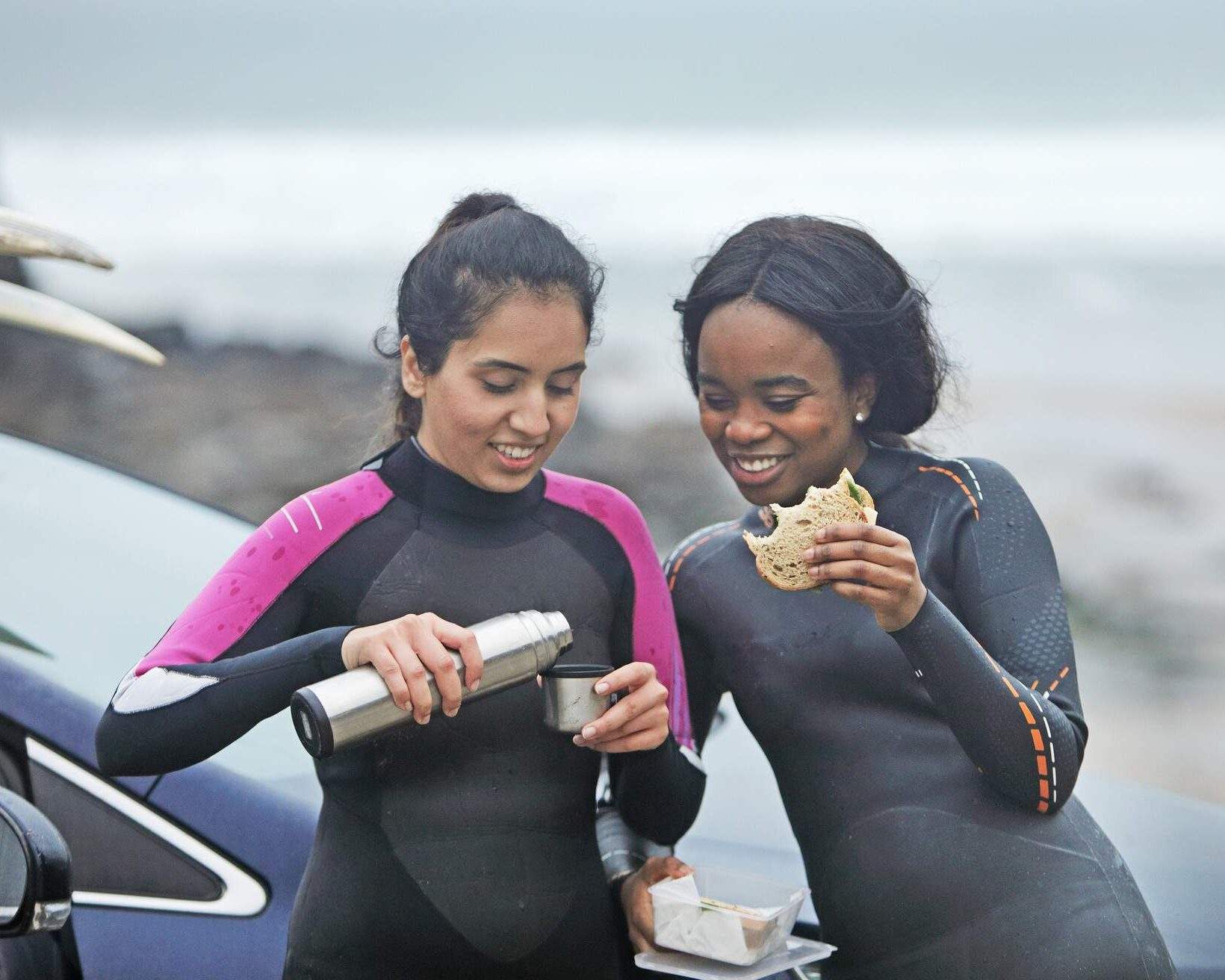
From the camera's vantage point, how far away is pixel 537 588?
1.65 m

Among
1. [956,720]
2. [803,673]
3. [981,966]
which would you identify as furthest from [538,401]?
[981,966]

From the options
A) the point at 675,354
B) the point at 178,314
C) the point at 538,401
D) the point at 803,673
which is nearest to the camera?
the point at 538,401

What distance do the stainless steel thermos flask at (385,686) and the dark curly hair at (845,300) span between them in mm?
466

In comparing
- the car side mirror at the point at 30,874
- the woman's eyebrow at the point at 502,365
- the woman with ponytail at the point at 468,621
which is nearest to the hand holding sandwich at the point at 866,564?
the woman with ponytail at the point at 468,621

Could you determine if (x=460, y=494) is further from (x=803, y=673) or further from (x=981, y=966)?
(x=981, y=966)

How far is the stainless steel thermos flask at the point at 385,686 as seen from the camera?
1.36 metres

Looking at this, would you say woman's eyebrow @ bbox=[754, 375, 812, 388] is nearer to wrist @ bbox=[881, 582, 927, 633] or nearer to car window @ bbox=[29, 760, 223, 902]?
wrist @ bbox=[881, 582, 927, 633]

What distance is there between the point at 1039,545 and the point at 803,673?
31 cm

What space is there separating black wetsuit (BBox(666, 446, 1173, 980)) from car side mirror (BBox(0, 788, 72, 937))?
797mm

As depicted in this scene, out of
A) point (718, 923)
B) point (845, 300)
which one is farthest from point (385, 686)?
point (845, 300)

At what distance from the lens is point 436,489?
1.64m

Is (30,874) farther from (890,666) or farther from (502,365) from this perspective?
(890,666)

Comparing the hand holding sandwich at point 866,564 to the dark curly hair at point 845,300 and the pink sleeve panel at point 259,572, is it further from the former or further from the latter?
the pink sleeve panel at point 259,572

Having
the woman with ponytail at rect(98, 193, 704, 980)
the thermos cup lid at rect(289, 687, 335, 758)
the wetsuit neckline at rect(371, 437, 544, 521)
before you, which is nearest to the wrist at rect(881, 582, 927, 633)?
the woman with ponytail at rect(98, 193, 704, 980)
